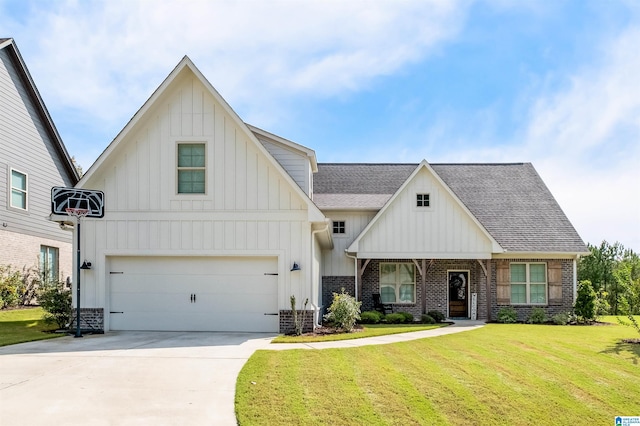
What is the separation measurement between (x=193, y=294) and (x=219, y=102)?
5166 millimetres

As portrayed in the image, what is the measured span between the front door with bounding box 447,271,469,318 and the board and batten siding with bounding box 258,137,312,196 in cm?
761

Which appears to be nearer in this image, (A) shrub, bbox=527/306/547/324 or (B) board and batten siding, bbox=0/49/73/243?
(A) shrub, bbox=527/306/547/324

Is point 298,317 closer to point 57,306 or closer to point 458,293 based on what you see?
point 57,306

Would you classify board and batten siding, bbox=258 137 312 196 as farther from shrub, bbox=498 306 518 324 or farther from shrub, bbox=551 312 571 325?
shrub, bbox=551 312 571 325

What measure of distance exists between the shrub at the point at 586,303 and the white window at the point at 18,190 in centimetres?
2145

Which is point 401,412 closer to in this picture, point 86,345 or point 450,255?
point 86,345

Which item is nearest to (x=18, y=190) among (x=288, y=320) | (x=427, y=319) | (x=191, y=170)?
(x=191, y=170)

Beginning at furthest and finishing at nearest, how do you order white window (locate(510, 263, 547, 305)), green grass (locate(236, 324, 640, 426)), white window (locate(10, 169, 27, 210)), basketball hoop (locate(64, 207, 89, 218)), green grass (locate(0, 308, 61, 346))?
1. white window (locate(510, 263, 547, 305))
2. white window (locate(10, 169, 27, 210))
3. basketball hoop (locate(64, 207, 89, 218))
4. green grass (locate(0, 308, 61, 346))
5. green grass (locate(236, 324, 640, 426))

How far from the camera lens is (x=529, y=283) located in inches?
832

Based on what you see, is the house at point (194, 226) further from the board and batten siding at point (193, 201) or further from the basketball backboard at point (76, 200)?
the basketball backboard at point (76, 200)

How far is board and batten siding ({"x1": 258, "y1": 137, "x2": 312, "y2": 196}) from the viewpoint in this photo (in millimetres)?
17312

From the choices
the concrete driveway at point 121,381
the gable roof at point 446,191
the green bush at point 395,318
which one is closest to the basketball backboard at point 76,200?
the concrete driveway at point 121,381

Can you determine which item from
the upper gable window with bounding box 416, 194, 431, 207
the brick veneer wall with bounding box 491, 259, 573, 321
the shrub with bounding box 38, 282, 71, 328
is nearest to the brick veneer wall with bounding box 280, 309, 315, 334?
the shrub with bounding box 38, 282, 71, 328

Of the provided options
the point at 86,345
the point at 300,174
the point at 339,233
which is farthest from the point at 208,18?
the point at 339,233
